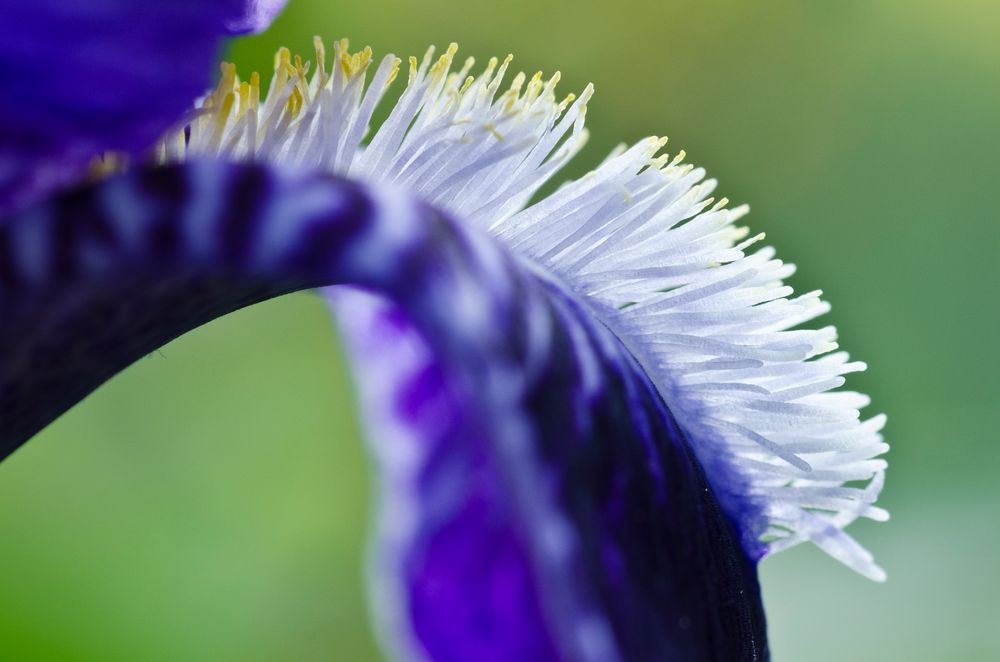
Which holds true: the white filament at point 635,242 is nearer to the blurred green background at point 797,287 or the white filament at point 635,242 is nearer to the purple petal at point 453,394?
the purple petal at point 453,394

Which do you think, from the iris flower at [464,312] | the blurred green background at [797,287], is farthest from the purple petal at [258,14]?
the blurred green background at [797,287]

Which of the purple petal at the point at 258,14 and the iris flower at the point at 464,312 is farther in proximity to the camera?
the purple petal at the point at 258,14

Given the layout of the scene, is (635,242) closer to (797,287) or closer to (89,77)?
(89,77)

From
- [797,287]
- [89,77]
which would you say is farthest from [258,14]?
[797,287]

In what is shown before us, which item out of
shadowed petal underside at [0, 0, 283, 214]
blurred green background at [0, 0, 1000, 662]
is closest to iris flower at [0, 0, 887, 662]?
shadowed petal underside at [0, 0, 283, 214]

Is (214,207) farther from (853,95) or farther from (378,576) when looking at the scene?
(853,95)

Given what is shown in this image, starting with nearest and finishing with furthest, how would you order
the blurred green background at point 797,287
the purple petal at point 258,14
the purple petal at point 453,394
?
the purple petal at point 453,394 → the purple petal at point 258,14 → the blurred green background at point 797,287

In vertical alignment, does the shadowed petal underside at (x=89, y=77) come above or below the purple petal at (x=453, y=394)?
above

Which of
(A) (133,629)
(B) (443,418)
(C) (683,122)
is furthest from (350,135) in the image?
(C) (683,122)

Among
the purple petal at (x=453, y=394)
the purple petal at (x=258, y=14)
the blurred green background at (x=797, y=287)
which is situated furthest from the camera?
the blurred green background at (x=797, y=287)

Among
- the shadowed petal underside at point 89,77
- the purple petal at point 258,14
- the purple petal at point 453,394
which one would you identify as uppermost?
the purple petal at point 258,14
